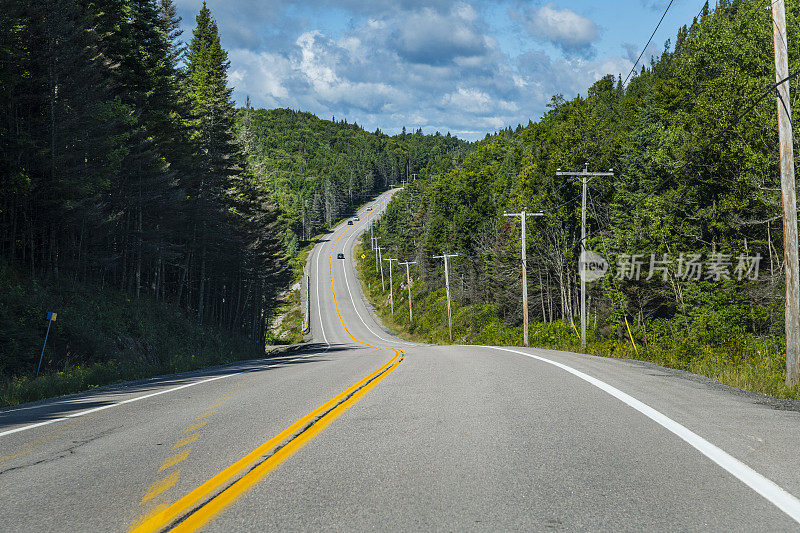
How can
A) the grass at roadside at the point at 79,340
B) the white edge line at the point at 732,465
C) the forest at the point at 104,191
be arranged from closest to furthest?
the white edge line at the point at 732,465 < the grass at roadside at the point at 79,340 < the forest at the point at 104,191

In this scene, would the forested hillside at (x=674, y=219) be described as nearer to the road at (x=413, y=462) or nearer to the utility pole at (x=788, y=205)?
the utility pole at (x=788, y=205)

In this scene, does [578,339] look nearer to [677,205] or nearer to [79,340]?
[677,205]

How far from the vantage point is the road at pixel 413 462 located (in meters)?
3.17

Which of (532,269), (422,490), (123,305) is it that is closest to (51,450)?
(422,490)

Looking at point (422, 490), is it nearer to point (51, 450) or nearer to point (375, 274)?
point (51, 450)

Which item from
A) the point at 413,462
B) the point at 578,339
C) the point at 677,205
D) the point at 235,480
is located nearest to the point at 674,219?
the point at 677,205

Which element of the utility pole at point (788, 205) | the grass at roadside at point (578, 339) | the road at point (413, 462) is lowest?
the grass at roadside at point (578, 339)

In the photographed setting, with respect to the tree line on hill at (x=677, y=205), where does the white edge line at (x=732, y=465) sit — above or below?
below

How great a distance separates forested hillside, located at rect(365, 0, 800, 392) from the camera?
2411cm

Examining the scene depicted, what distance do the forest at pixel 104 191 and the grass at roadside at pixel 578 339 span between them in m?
13.9

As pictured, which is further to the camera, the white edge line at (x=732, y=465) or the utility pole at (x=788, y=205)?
the utility pole at (x=788, y=205)

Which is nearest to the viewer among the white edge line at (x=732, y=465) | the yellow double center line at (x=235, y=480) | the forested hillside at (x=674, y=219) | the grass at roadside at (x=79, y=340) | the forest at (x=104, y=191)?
the yellow double center line at (x=235, y=480)

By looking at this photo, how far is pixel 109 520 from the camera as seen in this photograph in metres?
3.17

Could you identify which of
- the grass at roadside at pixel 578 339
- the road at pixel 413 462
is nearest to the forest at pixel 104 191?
the road at pixel 413 462
